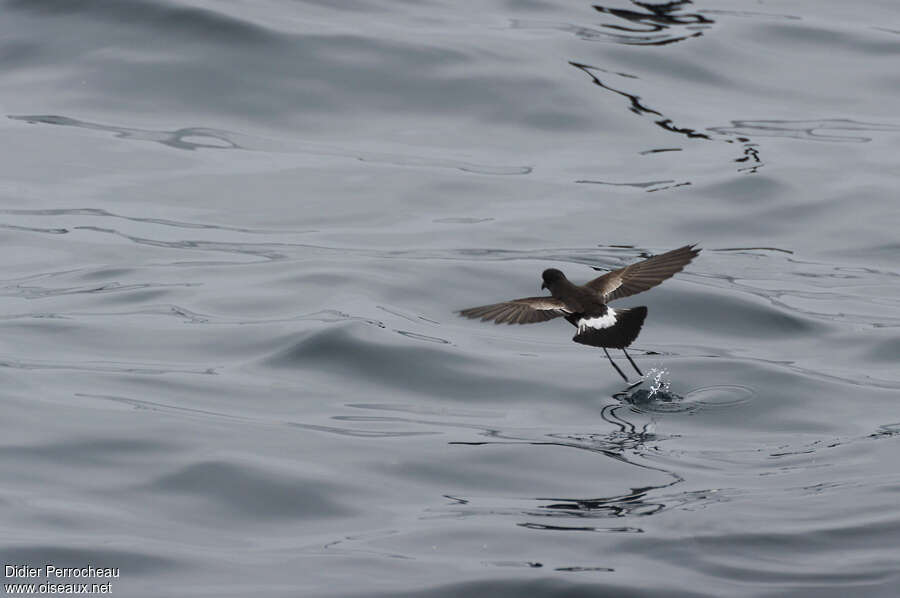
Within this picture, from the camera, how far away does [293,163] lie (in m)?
13.1

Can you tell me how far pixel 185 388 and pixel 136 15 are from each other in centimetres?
808

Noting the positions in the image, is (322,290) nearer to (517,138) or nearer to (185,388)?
(185,388)

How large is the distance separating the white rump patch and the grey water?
60cm

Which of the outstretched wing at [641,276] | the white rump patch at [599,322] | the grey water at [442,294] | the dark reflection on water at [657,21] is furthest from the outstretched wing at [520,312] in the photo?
the dark reflection on water at [657,21]

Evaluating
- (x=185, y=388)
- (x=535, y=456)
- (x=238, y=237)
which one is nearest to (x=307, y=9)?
(x=238, y=237)

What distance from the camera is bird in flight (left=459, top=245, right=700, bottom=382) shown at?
737 cm

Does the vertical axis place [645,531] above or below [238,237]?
above

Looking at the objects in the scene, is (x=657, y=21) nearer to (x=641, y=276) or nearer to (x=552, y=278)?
(x=552, y=278)

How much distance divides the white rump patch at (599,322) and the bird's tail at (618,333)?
2 centimetres

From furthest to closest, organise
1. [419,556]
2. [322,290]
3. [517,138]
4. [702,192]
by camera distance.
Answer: [517,138] < [702,192] < [322,290] < [419,556]

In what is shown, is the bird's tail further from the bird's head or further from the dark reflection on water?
the dark reflection on water

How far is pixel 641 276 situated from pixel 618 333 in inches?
23.4

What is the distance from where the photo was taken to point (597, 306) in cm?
773

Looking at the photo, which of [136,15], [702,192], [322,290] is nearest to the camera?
[322,290]
